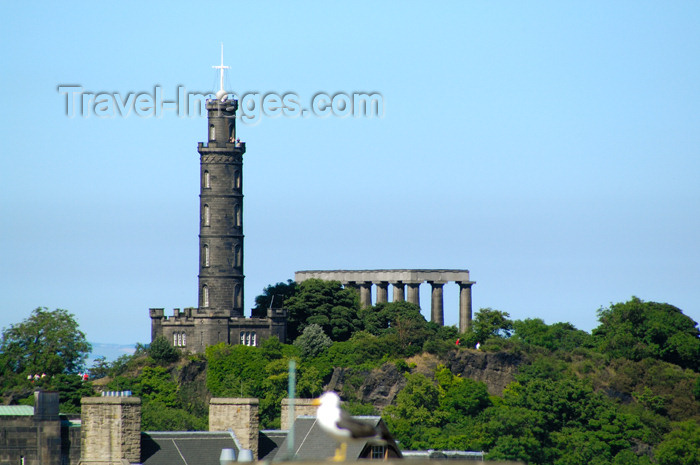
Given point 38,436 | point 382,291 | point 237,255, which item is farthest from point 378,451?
point 382,291

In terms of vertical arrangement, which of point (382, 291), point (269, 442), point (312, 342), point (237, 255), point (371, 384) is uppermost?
point (237, 255)

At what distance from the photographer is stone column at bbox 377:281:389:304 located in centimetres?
14788

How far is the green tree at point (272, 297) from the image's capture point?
138125 millimetres

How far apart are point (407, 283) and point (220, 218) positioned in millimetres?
21973

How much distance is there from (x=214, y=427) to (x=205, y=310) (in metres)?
56.4

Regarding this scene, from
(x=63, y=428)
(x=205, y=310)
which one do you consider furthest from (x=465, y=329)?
(x=63, y=428)

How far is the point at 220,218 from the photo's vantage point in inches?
5202

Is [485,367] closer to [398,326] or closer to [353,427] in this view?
[398,326]

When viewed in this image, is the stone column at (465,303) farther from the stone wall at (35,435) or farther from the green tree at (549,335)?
the stone wall at (35,435)

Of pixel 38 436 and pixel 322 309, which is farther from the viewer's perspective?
pixel 322 309

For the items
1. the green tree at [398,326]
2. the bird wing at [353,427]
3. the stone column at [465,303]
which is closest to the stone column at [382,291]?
the green tree at [398,326]

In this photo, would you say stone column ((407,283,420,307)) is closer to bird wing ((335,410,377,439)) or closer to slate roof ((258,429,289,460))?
slate roof ((258,429,289,460))

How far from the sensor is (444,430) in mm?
112438

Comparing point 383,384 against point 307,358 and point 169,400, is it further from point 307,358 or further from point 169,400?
point 169,400
